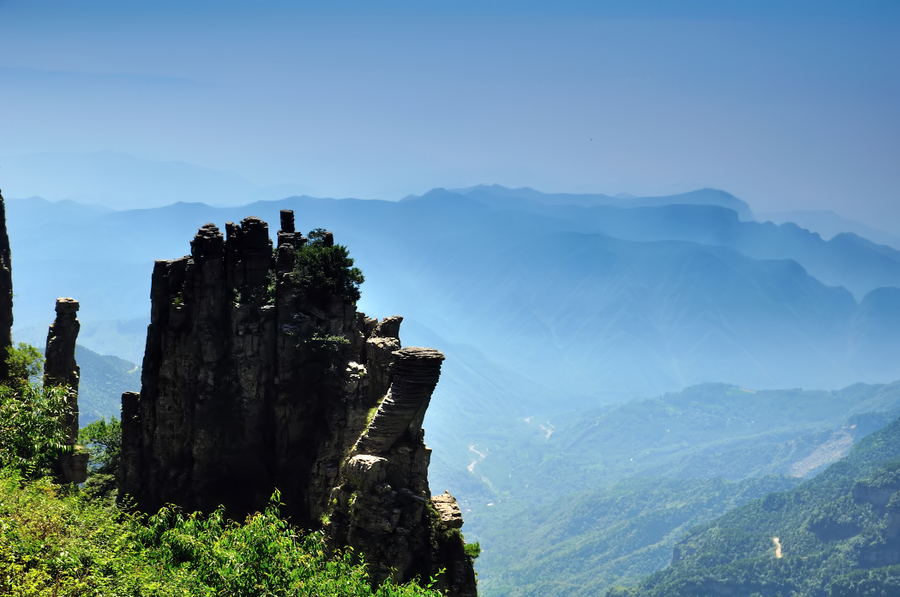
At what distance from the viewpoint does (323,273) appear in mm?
42188

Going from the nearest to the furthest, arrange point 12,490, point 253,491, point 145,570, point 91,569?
point 91,569
point 145,570
point 12,490
point 253,491

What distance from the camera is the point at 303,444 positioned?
1620 inches

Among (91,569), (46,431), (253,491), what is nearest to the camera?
→ (91,569)

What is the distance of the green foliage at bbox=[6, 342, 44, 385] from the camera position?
47209 millimetres

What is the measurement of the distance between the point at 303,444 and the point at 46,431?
11.8 m

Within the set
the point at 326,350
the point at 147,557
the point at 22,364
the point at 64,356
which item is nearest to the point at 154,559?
the point at 147,557

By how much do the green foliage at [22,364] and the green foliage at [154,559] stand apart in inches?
751

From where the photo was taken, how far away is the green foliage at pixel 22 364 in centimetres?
4721

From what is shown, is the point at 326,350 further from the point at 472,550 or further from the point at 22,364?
the point at 22,364

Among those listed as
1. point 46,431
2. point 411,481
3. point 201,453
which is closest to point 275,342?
point 201,453

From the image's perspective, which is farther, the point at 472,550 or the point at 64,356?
the point at 64,356

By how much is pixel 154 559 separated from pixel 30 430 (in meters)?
10.5

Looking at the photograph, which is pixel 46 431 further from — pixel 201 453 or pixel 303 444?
pixel 303 444

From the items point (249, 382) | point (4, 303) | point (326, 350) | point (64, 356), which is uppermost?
point (4, 303)
